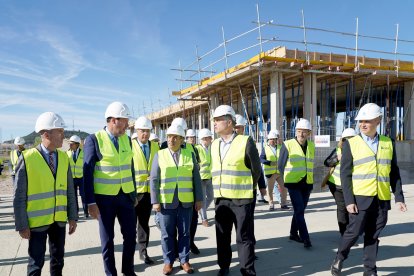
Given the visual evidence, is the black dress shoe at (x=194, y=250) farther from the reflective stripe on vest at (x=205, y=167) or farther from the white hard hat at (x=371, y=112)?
the white hard hat at (x=371, y=112)

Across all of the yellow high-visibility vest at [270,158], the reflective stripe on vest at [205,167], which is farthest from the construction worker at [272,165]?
the reflective stripe on vest at [205,167]

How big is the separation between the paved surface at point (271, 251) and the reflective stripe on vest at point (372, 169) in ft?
3.45

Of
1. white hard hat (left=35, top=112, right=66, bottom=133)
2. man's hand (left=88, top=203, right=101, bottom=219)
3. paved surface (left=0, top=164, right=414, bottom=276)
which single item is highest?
white hard hat (left=35, top=112, right=66, bottom=133)

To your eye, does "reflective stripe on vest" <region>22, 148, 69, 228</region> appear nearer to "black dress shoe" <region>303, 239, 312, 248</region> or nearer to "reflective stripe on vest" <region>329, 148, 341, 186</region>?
"black dress shoe" <region>303, 239, 312, 248</region>

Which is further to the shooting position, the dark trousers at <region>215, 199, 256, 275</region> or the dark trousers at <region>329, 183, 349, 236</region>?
the dark trousers at <region>329, 183, 349, 236</region>

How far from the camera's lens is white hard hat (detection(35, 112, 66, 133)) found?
127 inches

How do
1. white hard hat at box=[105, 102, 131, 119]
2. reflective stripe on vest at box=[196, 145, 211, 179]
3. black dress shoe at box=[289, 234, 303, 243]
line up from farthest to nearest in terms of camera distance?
reflective stripe on vest at box=[196, 145, 211, 179] < black dress shoe at box=[289, 234, 303, 243] < white hard hat at box=[105, 102, 131, 119]

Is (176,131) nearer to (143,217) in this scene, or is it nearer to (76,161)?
(143,217)

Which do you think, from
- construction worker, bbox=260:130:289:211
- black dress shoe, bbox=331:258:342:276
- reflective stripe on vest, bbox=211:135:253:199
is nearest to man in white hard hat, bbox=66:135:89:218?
construction worker, bbox=260:130:289:211

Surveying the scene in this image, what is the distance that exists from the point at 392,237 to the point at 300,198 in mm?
1812

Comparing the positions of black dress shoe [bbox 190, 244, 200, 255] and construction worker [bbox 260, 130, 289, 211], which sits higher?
construction worker [bbox 260, 130, 289, 211]

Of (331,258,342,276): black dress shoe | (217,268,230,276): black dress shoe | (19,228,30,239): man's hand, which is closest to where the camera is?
(19,228,30,239): man's hand

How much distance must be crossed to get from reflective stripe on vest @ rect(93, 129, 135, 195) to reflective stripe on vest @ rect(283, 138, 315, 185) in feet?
8.39

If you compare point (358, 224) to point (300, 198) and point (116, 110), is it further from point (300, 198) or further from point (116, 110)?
point (116, 110)
